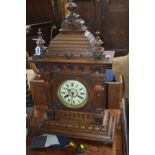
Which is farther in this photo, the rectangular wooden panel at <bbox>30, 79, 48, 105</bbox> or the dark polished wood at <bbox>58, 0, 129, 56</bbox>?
the dark polished wood at <bbox>58, 0, 129, 56</bbox>

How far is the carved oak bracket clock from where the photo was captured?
0.93 meters

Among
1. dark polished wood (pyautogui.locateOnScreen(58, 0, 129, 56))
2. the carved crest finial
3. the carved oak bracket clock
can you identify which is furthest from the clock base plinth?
dark polished wood (pyautogui.locateOnScreen(58, 0, 129, 56))

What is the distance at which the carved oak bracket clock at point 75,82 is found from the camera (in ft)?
3.04

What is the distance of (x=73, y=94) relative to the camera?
975 mm

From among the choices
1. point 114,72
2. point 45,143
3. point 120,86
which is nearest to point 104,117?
point 120,86

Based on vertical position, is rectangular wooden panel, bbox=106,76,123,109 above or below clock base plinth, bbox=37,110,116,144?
above

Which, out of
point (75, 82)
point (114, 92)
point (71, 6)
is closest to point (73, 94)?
point (75, 82)

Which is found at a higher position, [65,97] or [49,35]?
[49,35]

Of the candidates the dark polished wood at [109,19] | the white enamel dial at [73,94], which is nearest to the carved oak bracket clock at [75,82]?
the white enamel dial at [73,94]

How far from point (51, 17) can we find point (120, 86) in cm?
169

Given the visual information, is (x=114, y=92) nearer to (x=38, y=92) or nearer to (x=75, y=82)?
(x=75, y=82)

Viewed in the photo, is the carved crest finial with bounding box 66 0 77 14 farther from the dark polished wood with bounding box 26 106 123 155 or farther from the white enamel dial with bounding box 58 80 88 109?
the dark polished wood with bounding box 26 106 123 155
